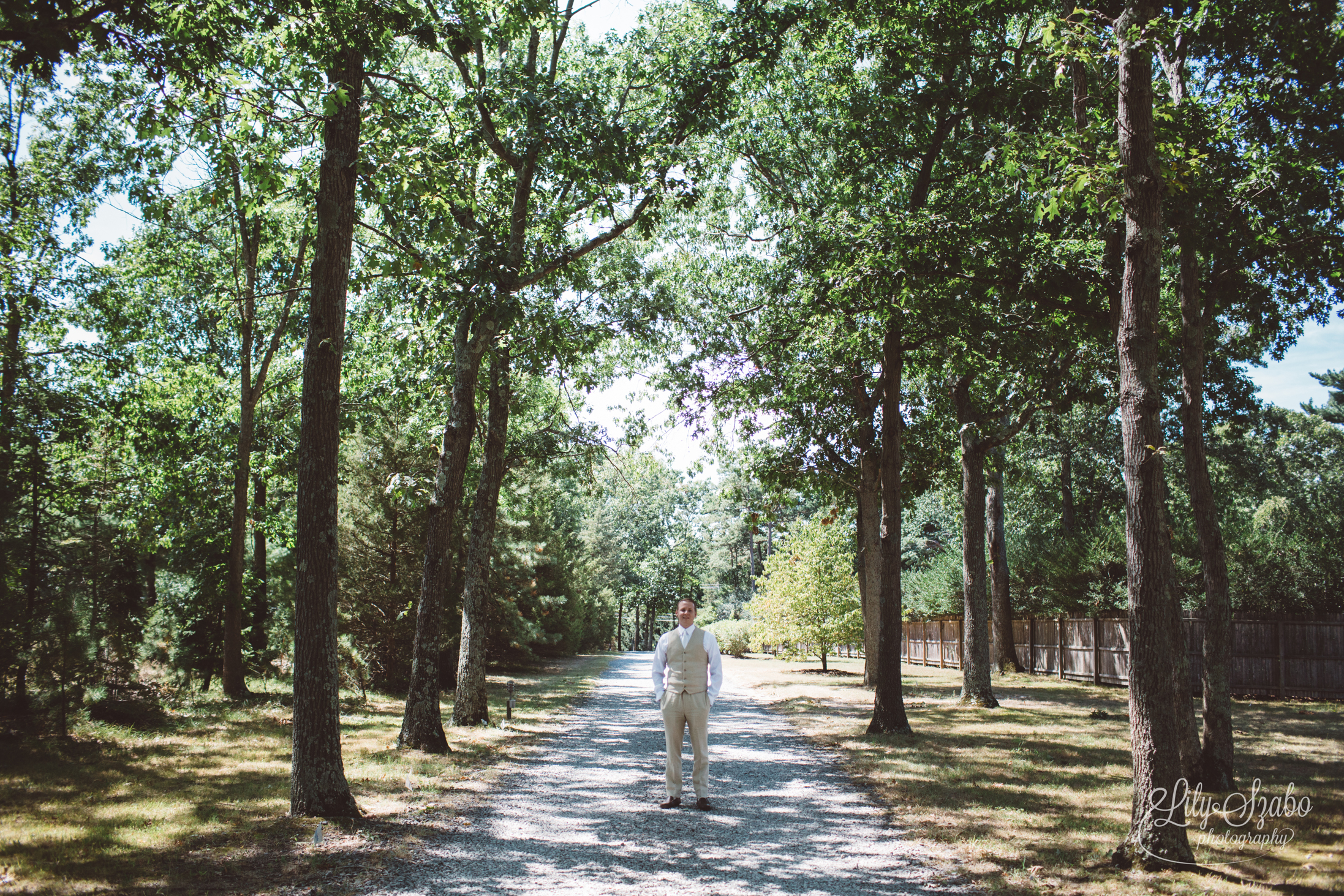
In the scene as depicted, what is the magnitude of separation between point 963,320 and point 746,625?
3413 cm

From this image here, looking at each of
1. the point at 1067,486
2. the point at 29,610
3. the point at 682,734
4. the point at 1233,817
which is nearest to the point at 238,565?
the point at 29,610

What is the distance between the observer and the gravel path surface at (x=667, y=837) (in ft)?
17.8

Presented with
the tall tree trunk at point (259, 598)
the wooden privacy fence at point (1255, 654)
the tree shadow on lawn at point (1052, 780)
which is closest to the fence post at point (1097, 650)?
the wooden privacy fence at point (1255, 654)

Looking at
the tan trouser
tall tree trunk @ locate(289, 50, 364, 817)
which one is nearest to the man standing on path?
the tan trouser

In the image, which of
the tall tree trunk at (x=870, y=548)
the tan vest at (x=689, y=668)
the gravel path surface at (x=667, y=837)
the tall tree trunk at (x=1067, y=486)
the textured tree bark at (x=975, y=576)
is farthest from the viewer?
the tall tree trunk at (x=1067, y=486)

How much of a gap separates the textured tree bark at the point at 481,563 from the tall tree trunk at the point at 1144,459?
9595mm

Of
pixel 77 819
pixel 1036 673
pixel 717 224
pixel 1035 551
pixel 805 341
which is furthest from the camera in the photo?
pixel 1035 551

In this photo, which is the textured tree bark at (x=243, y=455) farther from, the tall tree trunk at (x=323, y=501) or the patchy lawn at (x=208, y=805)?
the tall tree trunk at (x=323, y=501)

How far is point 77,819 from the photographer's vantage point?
693cm

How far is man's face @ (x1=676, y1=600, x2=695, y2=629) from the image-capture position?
764 centimetres

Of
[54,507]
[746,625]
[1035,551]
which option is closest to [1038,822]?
[54,507]

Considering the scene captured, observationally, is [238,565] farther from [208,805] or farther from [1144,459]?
[1144,459]

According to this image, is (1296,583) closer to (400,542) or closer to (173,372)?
(400,542)

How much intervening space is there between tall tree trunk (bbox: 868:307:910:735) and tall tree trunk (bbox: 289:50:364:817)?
780 cm
